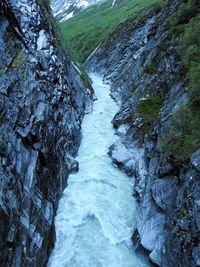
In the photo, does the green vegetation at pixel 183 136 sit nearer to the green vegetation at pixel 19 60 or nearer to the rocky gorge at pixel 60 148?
the rocky gorge at pixel 60 148

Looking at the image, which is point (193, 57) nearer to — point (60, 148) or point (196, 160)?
point (196, 160)

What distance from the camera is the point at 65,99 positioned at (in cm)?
3133

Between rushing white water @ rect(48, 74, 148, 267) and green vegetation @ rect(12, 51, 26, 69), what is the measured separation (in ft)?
30.0

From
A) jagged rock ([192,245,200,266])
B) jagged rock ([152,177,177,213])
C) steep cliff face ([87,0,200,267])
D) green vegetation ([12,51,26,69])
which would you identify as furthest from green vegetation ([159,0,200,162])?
green vegetation ([12,51,26,69])

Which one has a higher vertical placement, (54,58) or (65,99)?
(54,58)

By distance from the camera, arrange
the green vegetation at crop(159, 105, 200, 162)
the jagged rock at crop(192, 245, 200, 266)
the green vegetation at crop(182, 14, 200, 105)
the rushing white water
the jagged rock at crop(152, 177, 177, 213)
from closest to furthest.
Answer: the jagged rock at crop(192, 245, 200, 266) → the green vegetation at crop(159, 105, 200, 162) → the jagged rock at crop(152, 177, 177, 213) → the rushing white water → the green vegetation at crop(182, 14, 200, 105)

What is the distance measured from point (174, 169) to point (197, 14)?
17098 millimetres

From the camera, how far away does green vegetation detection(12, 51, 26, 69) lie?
21.4 m

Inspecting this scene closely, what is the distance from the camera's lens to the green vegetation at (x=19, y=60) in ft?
70.2

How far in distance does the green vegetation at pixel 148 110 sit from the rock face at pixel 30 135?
6.13 meters

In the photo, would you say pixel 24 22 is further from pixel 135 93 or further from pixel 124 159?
pixel 135 93

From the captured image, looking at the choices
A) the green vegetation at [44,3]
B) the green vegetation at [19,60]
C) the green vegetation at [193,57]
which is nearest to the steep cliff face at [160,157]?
the green vegetation at [193,57]

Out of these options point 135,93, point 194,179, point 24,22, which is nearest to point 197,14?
point 135,93

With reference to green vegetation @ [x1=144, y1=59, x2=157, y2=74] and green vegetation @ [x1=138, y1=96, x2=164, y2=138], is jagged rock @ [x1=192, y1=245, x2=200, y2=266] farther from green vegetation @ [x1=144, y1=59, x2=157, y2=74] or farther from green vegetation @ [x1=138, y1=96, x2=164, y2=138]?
green vegetation @ [x1=144, y1=59, x2=157, y2=74]
